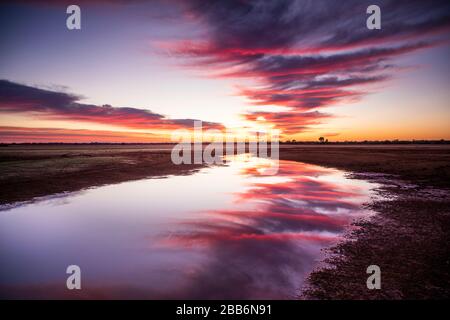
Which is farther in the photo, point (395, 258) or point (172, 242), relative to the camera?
point (172, 242)

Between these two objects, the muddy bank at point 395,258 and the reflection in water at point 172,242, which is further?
the reflection in water at point 172,242

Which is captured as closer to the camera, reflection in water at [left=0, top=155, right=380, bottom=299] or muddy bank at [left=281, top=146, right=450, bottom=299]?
muddy bank at [left=281, top=146, right=450, bottom=299]

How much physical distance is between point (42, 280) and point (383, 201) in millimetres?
14605

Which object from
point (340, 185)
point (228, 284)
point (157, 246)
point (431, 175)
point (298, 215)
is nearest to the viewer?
point (228, 284)

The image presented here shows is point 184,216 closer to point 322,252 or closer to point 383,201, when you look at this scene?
point 322,252

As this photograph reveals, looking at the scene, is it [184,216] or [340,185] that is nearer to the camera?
[184,216]

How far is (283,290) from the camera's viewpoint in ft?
17.6

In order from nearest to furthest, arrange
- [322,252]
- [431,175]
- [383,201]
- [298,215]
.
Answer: [322,252]
[298,215]
[383,201]
[431,175]

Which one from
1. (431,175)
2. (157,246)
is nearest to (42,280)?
(157,246)

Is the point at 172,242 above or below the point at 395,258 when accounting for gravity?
below

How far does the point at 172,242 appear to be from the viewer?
8.30 meters

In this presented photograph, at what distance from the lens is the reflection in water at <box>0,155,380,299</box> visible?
572 cm

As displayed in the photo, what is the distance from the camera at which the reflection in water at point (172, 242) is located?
572 centimetres
